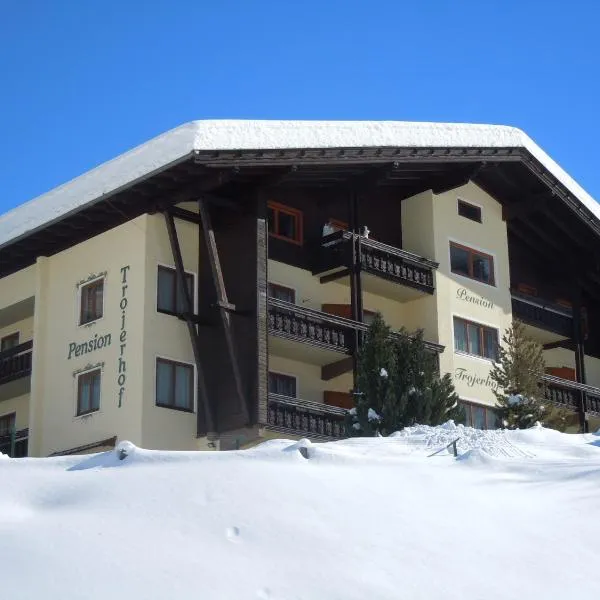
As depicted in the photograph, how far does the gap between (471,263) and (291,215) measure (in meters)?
5.85

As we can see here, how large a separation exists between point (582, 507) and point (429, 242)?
17.5 meters

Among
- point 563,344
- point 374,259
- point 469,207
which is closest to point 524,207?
point 469,207

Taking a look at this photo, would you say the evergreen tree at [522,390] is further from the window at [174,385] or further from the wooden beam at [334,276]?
the window at [174,385]

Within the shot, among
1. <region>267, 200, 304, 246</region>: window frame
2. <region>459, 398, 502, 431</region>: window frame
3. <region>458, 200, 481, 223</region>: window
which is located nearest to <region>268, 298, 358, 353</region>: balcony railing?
<region>267, 200, 304, 246</region>: window frame

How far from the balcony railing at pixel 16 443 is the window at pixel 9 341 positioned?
2.79m

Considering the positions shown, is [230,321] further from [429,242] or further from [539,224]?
[539,224]

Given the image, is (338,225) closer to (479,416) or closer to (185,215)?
(185,215)

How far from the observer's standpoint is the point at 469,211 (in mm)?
37219

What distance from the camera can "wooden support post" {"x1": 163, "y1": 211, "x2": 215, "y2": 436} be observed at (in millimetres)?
30266

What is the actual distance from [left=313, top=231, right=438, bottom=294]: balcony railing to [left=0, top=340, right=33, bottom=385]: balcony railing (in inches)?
296

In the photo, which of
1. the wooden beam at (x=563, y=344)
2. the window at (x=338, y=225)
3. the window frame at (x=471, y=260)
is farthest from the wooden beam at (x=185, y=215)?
the wooden beam at (x=563, y=344)

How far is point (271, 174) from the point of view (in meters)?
30.6

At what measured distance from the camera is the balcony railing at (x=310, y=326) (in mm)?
30688

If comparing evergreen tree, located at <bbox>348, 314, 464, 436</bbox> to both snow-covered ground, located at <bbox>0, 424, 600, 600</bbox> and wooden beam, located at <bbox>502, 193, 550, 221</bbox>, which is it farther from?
wooden beam, located at <bbox>502, 193, 550, 221</bbox>
